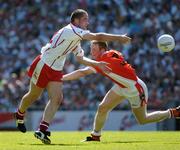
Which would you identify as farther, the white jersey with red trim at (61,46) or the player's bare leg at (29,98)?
the player's bare leg at (29,98)

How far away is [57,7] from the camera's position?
31016mm

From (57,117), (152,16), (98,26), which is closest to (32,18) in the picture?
(98,26)

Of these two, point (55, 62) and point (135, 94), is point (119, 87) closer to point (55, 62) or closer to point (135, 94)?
point (135, 94)

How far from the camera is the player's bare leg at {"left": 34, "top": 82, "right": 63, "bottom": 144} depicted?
13133mm

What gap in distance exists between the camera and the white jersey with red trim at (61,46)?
13.3 m

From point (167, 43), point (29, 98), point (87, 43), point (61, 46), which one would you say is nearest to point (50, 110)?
point (29, 98)

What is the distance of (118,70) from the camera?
1398cm

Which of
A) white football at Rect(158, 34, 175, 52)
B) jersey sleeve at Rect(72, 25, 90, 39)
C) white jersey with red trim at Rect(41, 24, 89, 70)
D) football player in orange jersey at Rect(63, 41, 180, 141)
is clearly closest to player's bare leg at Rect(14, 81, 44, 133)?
white jersey with red trim at Rect(41, 24, 89, 70)

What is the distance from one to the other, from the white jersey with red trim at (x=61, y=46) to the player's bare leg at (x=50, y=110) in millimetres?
405

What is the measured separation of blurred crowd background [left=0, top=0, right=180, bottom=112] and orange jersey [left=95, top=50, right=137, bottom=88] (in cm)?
967

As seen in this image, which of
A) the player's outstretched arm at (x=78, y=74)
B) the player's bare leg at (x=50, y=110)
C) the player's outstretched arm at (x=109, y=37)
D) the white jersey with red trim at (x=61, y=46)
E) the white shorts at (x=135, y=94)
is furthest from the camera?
the player's outstretched arm at (x=78, y=74)

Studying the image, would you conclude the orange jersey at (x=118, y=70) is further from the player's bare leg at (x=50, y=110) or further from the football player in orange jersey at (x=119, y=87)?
the player's bare leg at (x=50, y=110)

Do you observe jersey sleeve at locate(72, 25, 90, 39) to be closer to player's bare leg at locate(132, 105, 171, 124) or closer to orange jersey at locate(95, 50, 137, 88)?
orange jersey at locate(95, 50, 137, 88)

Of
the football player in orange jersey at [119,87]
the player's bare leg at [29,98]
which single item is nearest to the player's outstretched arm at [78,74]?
Answer: the football player in orange jersey at [119,87]
